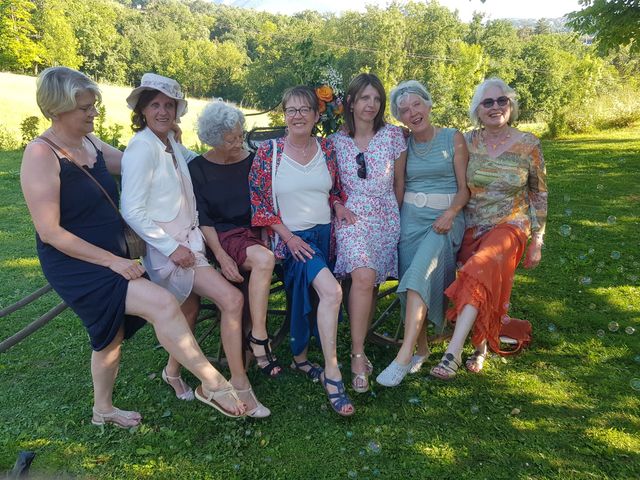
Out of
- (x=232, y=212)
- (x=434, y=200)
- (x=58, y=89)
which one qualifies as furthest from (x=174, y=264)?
(x=434, y=200)

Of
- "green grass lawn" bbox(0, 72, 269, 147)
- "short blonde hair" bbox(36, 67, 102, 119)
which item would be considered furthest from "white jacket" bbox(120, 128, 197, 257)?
"green grass lawn" bbox(0, 72, 269, 147)

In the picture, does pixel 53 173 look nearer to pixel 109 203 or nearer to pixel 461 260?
pixel 109 203

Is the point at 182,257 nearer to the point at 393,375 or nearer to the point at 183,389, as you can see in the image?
the point at 183,389

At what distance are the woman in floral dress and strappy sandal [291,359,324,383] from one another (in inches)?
10.2

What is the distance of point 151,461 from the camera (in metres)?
2.49

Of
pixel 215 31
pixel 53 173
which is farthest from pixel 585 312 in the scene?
pixel 215 31

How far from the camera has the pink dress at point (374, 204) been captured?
3.08 meters

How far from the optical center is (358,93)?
312 centimetres

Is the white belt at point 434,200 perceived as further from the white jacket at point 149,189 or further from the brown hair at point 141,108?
the brown hair at point 141,108

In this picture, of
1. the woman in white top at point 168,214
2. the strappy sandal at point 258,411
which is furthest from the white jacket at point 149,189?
the strappy sandal at point 258,411

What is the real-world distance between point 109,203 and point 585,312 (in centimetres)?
364

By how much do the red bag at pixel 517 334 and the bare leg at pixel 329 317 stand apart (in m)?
1.33

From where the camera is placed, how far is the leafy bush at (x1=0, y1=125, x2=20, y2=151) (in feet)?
45.7

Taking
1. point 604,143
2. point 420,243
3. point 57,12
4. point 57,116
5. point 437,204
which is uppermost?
point 57,12
